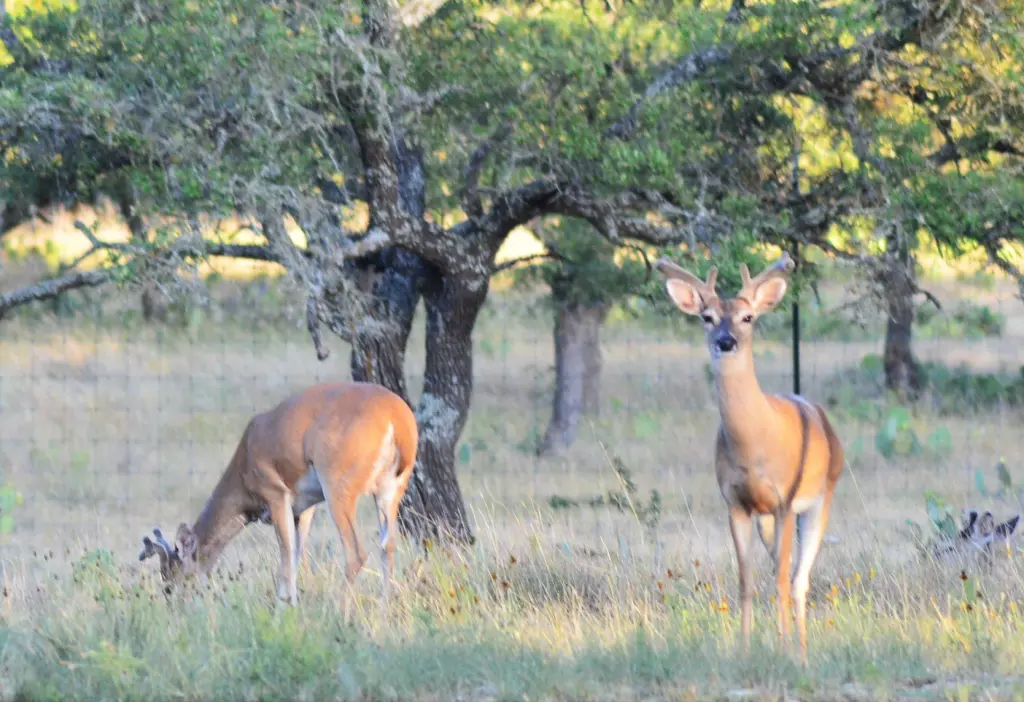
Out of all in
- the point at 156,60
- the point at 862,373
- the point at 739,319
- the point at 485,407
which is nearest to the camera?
the point at 739,319

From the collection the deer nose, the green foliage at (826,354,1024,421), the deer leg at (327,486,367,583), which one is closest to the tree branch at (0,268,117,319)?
the deer leg at (327,486,367,583)

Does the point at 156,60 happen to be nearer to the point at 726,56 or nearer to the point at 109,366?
the point at 726,56

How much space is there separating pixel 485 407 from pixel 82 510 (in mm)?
7028

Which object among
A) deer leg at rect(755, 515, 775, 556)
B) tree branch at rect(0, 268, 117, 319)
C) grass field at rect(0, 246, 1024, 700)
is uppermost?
tree branch at rect(0, 268, 117, 319)

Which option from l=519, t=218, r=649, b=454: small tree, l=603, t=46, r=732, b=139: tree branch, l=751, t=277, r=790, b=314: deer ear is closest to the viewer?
l=751, t=277, r=790, b=314: deer ear

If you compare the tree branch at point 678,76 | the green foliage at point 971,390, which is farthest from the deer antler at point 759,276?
the green foliage at point 971,390

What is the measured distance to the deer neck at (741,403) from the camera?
284 inches

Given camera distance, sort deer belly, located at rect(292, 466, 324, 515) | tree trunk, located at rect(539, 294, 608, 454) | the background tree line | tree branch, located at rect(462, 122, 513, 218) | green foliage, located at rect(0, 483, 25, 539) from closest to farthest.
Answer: the background tree line, deer belly, located at rect(292, 466, 324, 515), tree branch, located at rect(462, 122, 513, 218), green foliage, located at rect(0, 483, 25, 539), tree trunk, located at rect(539, 294, 608, 454)

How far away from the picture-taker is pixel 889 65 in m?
9.37

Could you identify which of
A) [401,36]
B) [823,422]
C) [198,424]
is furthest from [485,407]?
[823,422]

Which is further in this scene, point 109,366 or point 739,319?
point 109,366

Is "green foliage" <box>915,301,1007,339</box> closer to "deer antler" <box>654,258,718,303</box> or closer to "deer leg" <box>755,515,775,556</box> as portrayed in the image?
"deer leg" <box>755,515,775,556</box>

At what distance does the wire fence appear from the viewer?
52.2ft

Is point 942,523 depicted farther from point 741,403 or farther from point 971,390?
point 971,390
